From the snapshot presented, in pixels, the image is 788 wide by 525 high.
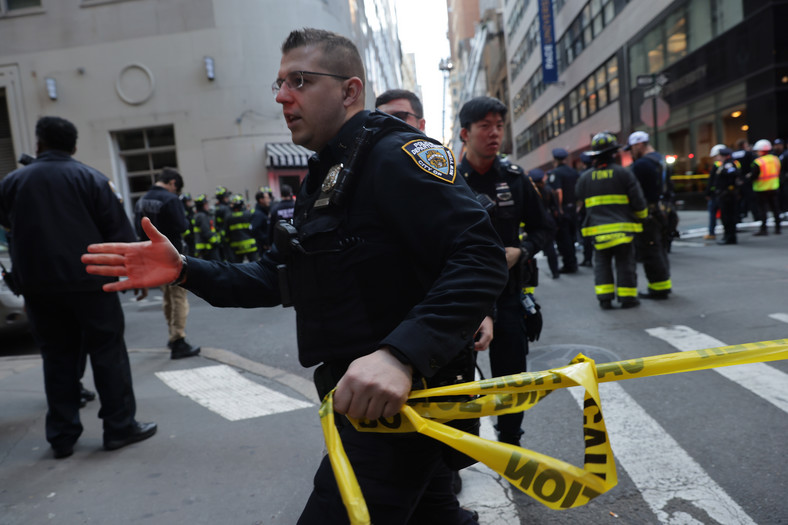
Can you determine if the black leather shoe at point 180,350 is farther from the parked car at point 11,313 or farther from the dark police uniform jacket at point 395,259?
the dark police uniform jacket at point 395,259

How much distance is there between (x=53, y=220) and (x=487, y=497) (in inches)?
121

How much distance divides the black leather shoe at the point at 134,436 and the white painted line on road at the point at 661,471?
2999mm

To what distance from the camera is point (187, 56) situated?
66.2 ft

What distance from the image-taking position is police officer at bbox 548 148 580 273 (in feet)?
35.2

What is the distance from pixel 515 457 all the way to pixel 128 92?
22.2 m

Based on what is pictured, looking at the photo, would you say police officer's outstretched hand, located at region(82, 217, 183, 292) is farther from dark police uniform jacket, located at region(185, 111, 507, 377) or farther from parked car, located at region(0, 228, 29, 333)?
parked car, located at region(0, 228, 29, 333)

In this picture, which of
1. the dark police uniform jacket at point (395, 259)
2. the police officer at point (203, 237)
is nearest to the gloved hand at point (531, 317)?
the dark police uniform jacket at point (395, 259)

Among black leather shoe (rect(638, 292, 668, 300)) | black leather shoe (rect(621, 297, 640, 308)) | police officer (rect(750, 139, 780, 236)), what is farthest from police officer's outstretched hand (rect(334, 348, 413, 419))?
police officer (rect(750, 139, 780, 236))

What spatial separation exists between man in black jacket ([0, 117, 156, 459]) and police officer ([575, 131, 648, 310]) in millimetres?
5457

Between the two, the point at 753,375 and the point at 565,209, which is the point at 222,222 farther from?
the point at 753,375

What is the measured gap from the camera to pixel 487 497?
304cm

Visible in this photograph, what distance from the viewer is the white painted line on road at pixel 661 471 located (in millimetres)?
2748

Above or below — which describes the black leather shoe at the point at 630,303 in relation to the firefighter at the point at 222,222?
below

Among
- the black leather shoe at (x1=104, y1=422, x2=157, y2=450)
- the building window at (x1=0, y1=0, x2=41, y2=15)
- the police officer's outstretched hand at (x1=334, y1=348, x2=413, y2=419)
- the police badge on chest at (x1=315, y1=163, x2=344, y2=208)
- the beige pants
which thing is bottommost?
the black leather shoe at (x1=104, y1=422, x2=157, y2=450)
